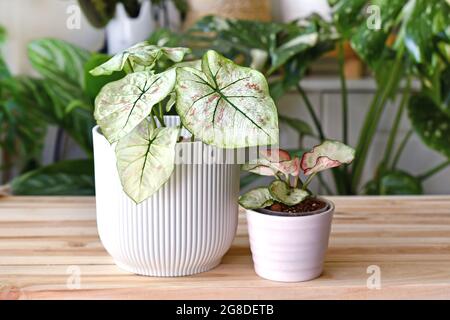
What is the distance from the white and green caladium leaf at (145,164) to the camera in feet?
2.15

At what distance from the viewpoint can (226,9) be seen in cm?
164

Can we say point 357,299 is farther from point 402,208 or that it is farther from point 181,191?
point 402,208

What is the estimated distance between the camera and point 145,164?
0.66 meters

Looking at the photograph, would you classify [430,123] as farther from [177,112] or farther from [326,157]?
[177,112]

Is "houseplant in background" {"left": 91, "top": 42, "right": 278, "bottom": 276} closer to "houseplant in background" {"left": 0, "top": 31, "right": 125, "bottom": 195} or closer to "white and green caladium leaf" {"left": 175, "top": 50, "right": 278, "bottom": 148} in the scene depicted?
"white and green caladium leaf" {"left": 175, "top": 50, "right": 278, "bottom": 148}

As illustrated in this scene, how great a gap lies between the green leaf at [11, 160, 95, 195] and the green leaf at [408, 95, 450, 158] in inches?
27.2

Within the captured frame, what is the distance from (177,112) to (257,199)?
0.44 feet

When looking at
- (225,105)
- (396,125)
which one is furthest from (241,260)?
(396,125)

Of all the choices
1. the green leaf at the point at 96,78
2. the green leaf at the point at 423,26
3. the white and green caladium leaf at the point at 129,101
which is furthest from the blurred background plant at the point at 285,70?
the white and green caladium leaf at the point at 129,101

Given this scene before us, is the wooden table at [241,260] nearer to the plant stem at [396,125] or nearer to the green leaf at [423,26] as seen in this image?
the green leaf at [423,26]

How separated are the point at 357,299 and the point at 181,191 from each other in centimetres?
20

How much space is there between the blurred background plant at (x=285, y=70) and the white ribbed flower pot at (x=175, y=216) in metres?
0.55

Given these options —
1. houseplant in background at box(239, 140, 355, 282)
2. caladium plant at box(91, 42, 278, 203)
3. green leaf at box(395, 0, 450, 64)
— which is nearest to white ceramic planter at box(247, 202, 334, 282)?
houseplant in background at box(239, 140, 355, 282)

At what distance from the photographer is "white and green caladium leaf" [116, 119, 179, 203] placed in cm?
65
